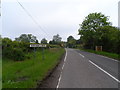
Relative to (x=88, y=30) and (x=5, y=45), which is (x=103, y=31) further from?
(x=5, y=45)

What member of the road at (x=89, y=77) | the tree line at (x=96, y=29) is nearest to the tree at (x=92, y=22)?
the tree line at (x=96, y=29)

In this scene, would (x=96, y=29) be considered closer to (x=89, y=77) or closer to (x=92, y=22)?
(x=92, y=22)

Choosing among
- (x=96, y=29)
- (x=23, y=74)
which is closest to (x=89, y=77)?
(x=23, y=74)

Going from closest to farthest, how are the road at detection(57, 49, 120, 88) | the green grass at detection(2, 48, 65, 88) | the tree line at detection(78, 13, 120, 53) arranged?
the green grass at detection(2, 48, 65, 88)
the road at detection(57, 49, 120, 88)
the tree line at detection(78, 13, 120, 53)

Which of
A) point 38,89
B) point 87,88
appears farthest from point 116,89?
point 38,89

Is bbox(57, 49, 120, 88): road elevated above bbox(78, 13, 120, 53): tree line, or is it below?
below

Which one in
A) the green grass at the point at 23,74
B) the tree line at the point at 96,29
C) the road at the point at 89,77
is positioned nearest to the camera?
the green grass at the point at 23,74

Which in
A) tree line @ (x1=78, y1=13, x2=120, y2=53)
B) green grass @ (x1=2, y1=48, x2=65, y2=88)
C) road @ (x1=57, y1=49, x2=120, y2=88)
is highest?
tree line @ (x1=78, y1=13, x2=120, y2=53)

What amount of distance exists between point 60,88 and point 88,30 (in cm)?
5017

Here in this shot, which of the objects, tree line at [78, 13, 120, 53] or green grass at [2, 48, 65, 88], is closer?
green grass at [2, 48, 65, 88]

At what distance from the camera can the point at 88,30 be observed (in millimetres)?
56375

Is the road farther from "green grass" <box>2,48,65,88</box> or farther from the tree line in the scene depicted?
the tree line

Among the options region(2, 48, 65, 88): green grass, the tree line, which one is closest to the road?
region(2, 48, 65, 88): green grass

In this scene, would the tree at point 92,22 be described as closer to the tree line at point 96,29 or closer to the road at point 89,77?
the tree line at point 96,29
